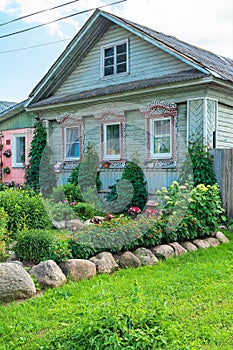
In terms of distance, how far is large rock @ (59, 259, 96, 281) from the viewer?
536 cm

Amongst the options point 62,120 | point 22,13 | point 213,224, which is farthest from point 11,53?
point 213,224

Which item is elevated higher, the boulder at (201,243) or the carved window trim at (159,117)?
the carved window trim at (159,117)

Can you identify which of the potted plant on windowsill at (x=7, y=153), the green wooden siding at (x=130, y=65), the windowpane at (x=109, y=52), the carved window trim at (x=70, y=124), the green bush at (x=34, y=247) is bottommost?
the green bush at (x=34, y=247)

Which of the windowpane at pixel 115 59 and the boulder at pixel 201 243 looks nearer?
the boulder at pixel 201 243

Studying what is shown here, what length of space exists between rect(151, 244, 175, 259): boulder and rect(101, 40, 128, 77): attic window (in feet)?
23.2

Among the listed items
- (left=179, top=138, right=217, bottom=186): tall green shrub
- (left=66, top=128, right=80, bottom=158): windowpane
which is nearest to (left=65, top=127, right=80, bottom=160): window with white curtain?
(left=66, top=128, right=80, bottom=158): windowpane

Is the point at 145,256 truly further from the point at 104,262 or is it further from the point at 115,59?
the point at 115,59

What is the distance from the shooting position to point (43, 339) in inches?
144

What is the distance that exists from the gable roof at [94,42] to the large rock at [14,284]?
6519mm

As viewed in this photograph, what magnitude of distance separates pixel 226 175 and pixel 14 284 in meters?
6.08

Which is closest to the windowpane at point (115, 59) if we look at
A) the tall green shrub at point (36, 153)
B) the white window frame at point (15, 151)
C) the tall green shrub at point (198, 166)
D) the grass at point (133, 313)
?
the tall green shrub at point (36, 153)

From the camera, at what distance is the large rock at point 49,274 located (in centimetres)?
507

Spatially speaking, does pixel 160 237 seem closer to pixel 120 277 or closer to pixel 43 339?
pixel 120 277

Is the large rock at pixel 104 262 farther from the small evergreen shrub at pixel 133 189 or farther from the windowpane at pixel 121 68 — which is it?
the windowpane at pixel 121 68
